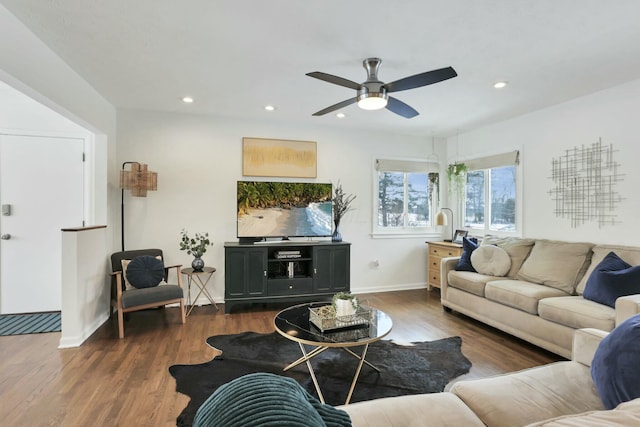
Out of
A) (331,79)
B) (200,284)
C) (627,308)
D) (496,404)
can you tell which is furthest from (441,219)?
(496,404)

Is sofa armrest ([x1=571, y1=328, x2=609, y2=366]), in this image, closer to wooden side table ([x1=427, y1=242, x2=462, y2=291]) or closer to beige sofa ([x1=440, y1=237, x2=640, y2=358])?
beige sofa ([x1=440, y1=237, x2=640, y2=358])

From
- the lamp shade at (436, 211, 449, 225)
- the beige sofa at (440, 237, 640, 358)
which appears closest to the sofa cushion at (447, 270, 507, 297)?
the beige sofa at (440, 237, 640, 358)

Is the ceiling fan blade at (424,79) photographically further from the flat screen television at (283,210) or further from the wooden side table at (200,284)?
the wooden side table at (200,284)

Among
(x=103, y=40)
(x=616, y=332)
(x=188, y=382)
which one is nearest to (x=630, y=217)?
(x=616, y=332)

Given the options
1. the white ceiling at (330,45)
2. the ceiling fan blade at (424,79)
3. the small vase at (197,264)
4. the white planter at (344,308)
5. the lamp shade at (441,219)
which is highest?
the white ceiling at (330,45)

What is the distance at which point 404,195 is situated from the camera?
5.64m

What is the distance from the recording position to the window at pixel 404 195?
5473 millimetres

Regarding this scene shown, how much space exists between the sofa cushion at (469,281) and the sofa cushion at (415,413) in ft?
8.36

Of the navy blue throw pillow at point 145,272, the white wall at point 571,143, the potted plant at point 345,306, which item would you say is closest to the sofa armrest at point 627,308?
the white wall at point 571,143

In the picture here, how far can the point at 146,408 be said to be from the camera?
218 centimetres

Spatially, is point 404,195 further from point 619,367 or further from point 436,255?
point 619,367

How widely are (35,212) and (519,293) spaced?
5528mm

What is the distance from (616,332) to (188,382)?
264 cm

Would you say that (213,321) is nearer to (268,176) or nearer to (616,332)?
(268,176)
